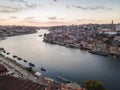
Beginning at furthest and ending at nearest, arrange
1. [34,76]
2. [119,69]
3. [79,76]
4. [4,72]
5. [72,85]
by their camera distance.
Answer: [119,69] → [79,76] → [34,76] → [4,72] → [72,85]

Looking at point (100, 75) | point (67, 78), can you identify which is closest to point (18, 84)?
point (67, 78)

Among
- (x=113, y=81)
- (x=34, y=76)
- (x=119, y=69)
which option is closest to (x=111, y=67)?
(x=119, y=69)

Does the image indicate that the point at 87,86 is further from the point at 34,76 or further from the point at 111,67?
the point at 111,67

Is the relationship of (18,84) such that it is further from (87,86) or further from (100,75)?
(100,75)

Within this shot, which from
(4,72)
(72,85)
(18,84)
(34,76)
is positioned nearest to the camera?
(72,85)

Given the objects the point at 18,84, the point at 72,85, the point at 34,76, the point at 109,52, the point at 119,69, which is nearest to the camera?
the point at 72,85

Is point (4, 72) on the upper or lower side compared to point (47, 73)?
upper

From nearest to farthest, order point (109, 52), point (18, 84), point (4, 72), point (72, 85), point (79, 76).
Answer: point (72, 85), point (18, 84), point (4, 72), point (79, 76), point (109, 52)

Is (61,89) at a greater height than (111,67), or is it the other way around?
(61,89)

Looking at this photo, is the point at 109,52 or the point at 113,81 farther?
the point at 109,52
